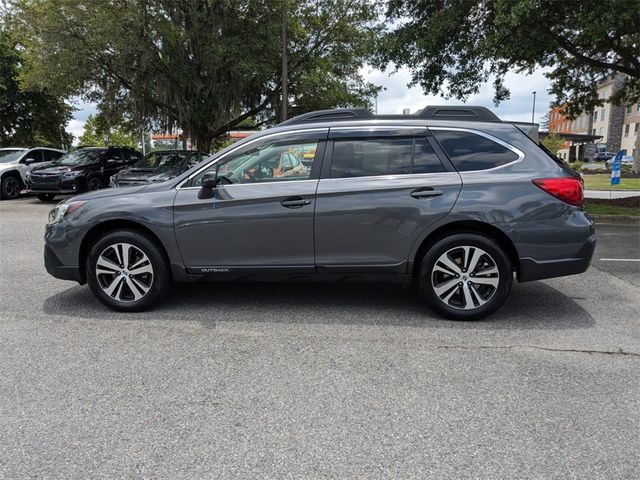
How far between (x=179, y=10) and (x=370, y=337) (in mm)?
15750

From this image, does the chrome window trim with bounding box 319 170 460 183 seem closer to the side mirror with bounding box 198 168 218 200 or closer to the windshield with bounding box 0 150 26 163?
the side mirror with bounding box 198 168 218 200

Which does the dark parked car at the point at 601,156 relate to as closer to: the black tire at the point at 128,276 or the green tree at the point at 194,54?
the green tree at the point at 194,54

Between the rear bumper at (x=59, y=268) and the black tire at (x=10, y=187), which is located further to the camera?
the black tire at (x=10, y=187)

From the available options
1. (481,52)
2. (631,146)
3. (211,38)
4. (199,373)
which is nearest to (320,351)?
(199,373)

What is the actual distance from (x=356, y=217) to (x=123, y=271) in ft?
7.39

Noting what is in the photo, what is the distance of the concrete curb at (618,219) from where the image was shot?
1081 cm

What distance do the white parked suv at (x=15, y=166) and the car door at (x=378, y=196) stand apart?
15672 millimetres

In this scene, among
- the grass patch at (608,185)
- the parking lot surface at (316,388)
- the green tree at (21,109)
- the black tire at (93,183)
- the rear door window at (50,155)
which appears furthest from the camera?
the green tree at (21,109)

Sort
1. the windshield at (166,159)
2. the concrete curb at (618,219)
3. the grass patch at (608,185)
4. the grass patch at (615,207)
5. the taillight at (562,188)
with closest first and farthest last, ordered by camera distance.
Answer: the taillight at (562,188), the concrete curb at (618,219), the grass patch at (615,207), the windshield at (166,159), the grass patch at (608,185)

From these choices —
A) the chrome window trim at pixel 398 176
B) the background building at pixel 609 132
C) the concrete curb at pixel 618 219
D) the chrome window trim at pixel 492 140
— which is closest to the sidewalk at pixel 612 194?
the concrete curb at pixel 618 219

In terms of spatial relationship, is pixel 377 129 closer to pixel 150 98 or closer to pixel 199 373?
pixel 199 373

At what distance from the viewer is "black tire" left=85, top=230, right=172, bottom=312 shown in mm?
4609

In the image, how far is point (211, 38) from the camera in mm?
16125

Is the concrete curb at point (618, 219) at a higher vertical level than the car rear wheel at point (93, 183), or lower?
lower
